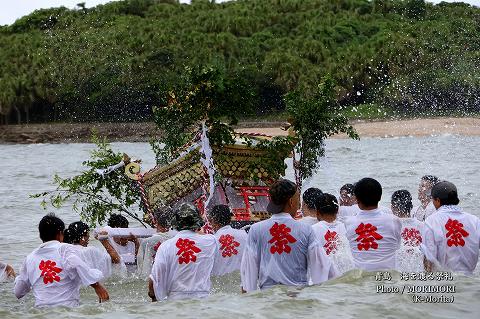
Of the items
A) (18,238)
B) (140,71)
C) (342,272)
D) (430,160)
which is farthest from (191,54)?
(342,272)

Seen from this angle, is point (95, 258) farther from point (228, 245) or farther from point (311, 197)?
point (311, 197)

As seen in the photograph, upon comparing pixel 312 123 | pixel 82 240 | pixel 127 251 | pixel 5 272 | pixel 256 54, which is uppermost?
pixel 256 54

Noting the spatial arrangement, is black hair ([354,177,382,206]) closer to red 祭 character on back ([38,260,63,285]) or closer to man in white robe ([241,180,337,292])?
man in white robe ([241,180,337,292])

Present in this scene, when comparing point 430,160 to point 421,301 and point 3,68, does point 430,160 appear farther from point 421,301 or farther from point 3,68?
point 3,68

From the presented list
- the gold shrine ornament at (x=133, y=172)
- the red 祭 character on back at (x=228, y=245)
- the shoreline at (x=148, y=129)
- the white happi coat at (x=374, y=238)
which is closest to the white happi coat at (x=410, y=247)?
the white happi coat at (x=374, y=238)

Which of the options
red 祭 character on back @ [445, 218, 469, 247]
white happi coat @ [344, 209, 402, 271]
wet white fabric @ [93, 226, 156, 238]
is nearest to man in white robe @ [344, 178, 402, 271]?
white happi coat @ [344, 209, 402, 271]

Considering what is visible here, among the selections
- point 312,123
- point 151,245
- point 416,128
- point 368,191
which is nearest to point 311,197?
point 151,245

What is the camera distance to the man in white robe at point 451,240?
8609mm

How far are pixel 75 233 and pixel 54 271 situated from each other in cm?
105

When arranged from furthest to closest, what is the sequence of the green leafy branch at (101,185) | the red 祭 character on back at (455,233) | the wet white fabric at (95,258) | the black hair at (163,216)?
the green leafy branch at (101,185)
the black hair at (163,216)
the wet white fabric at (95,258)
the red 祭 character on back at (455,233)

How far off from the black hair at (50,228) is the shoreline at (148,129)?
56.3 meters

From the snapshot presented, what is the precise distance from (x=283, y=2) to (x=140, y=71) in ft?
76.7

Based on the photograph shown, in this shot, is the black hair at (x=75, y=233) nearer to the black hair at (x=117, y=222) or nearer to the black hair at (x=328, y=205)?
the black hair at (x=328, y=205)

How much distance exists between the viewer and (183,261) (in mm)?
8008
